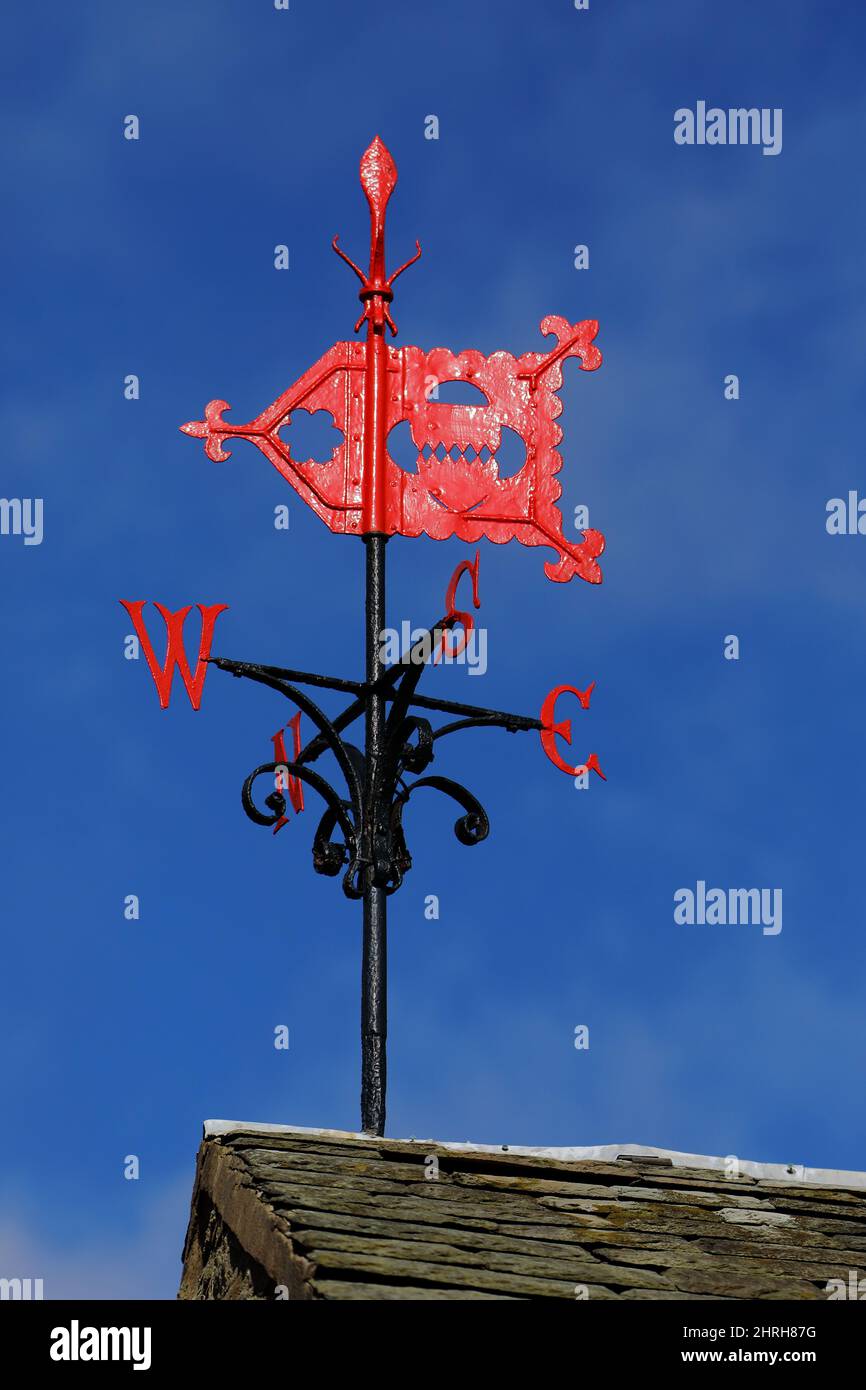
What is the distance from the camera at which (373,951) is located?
7.25 m

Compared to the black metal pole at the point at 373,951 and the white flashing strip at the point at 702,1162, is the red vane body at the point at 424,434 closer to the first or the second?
the black metal pole at the point at 373,951

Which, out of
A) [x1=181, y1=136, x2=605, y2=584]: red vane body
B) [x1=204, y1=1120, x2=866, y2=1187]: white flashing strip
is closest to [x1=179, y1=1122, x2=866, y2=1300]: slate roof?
[x1=204, y1=1120, x2=866, y2=1187]: white flashing strip

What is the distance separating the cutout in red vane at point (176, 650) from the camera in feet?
25.0

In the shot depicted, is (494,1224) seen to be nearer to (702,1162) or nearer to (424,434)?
(702,1162)

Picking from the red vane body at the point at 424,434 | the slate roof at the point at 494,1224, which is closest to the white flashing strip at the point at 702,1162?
the slate roof at the point at 494,1224

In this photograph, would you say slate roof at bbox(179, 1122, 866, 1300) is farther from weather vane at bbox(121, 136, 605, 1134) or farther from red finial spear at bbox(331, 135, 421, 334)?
red finial spear at bbox(331, 135, 421, 334)

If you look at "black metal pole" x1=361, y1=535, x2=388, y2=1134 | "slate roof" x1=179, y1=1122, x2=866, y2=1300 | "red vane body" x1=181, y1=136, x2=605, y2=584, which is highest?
"red vane body" x1=181, y1=136, x2=605, y2=584

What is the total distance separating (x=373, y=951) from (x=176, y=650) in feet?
4.90

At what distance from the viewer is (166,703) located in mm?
7621

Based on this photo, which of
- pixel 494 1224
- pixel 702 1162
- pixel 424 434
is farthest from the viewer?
pixel 424 434

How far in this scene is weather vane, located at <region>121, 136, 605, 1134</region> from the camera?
24.0ft

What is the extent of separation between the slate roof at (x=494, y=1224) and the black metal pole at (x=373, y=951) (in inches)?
17.3

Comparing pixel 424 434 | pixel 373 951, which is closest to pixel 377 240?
pixel 424 434

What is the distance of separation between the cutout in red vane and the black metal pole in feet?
2.21
